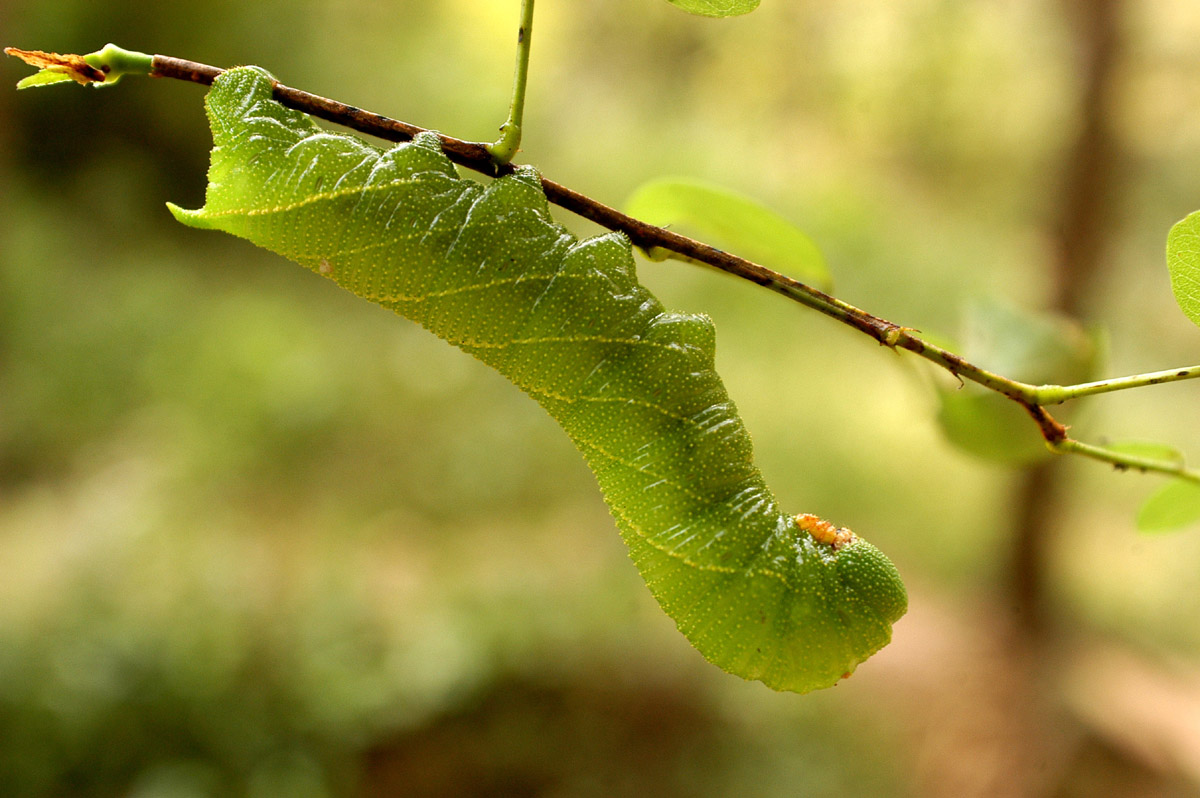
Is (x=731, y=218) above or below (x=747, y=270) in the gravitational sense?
above

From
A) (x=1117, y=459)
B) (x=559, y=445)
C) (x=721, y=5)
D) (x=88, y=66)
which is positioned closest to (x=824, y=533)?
(x=1117, y=459)

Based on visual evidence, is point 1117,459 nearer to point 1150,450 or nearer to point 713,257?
point 1150,450

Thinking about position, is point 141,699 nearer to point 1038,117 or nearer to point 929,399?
point 929,399

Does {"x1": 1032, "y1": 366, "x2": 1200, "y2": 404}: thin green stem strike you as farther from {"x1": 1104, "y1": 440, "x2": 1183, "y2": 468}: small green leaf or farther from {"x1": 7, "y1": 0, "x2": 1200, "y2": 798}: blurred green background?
{"x1": 7, "y1": 0, "x2": 1200, "y2": 798}: blurred green background

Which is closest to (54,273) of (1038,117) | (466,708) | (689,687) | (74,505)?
(74,505)

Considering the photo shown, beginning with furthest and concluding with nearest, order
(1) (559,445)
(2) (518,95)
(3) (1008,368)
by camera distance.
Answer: (1) (559,445) < (3) (1008,368) < (2) (518,95)

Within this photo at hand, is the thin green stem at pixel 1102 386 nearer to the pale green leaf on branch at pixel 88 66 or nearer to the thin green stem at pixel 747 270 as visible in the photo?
the thin green stem at pixel 747 270
